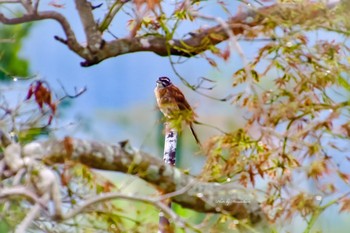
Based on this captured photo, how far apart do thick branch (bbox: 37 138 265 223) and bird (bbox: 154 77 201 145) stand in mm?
208

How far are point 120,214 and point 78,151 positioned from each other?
31cm

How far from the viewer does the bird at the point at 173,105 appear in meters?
2.95

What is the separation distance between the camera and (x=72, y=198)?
2783mm

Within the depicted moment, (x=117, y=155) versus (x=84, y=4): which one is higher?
(x=84, y=4)

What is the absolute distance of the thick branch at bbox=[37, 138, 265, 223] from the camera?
2699 mm

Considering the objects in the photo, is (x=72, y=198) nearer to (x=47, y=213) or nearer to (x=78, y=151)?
(x=78, y=151)

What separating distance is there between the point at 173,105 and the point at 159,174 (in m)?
0.35

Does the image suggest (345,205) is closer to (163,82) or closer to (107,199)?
(163,82)

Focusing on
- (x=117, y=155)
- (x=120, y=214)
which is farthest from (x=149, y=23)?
(x=120, y=214)

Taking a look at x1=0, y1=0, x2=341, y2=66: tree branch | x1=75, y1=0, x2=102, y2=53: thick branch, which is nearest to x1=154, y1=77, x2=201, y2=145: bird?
x1=0, y1=0, x2=341, y2=66: tree branch

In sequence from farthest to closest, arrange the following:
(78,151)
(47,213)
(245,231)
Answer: (245,231) < (78,151) < (47,213)

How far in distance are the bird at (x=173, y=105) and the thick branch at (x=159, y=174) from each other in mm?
208

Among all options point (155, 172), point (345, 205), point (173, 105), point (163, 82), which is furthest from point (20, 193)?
point (345, 205)

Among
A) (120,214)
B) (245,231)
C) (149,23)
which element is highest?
(149,23)
